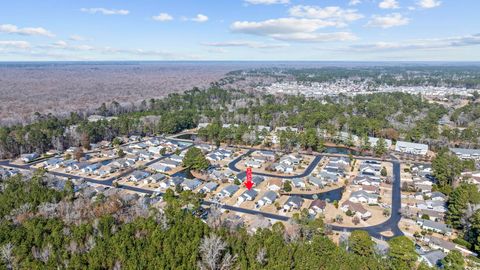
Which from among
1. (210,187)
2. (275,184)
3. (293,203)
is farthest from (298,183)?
(210,187)

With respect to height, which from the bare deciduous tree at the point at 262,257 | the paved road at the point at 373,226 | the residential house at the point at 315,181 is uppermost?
the bare deciduous tree at the point at 262,257

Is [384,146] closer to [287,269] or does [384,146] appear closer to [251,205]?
[251,205]

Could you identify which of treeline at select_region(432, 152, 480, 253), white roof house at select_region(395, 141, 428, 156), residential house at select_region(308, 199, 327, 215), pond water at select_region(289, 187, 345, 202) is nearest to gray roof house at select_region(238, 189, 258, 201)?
pond water at select_region(289, 187, 345, 202)

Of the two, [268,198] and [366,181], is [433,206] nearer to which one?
[366,181]

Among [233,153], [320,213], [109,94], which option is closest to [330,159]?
[233,153]

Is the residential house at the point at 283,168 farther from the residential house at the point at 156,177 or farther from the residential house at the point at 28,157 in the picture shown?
the residential house at the point at 28,157

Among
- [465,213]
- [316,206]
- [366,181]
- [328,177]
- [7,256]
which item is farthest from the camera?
[328,177]

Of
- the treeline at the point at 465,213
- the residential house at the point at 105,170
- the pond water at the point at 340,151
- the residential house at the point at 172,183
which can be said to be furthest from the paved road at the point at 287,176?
the residential house at the point at 105,170

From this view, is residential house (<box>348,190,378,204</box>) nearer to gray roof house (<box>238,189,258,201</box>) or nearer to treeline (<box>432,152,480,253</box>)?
treeline (<box>432,152,480,253</box>)
